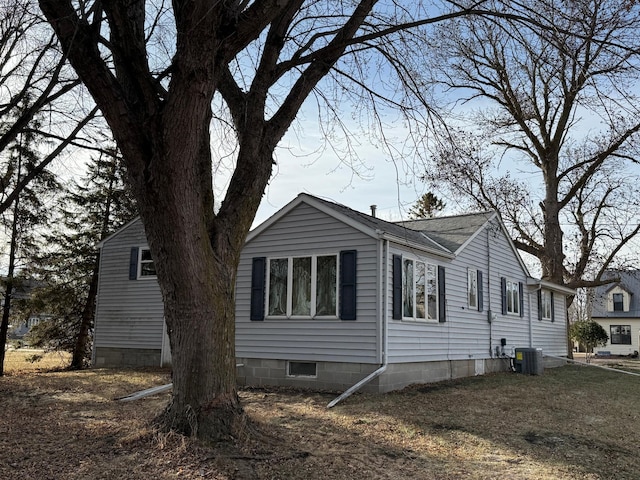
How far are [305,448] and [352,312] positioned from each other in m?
5.08

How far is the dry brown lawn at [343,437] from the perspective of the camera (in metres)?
4.96

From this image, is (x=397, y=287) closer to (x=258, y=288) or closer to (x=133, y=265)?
(x=258, y=288)

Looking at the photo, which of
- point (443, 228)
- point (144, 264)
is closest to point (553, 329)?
point (443, 228)

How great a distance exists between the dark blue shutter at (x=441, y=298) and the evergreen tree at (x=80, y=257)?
11.5 meters

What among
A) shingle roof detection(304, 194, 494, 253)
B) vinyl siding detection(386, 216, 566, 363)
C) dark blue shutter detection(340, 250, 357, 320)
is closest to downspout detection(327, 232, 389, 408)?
vinyl siding detection(386, 216, 566, 363)

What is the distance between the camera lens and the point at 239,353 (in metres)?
12.4

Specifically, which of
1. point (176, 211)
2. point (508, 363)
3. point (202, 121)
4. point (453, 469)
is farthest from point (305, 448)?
point (508, 363)

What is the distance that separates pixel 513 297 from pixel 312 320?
864 centimetres

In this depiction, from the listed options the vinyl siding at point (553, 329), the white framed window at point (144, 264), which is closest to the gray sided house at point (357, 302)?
the white framed window at point (144, 264)

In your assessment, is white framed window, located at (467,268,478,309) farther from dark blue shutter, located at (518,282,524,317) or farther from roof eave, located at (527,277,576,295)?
roof eave, located at (527,277,576,295)

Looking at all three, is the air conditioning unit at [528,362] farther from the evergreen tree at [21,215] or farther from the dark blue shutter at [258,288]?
the evergreen tree at [21,215]

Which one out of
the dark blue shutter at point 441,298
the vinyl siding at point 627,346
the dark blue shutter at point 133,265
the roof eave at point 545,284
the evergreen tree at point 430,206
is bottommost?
the vinyl siding at point 627,346

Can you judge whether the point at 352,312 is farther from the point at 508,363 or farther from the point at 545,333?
the point at 545,333

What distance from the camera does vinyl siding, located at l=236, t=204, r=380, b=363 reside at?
35.5ft
